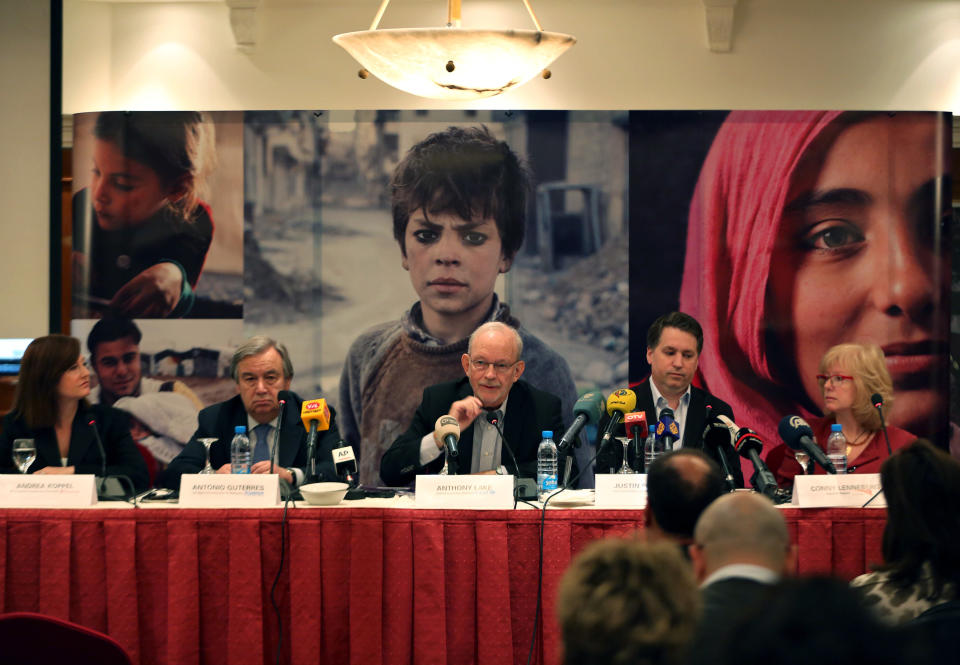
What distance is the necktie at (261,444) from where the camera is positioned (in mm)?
3667

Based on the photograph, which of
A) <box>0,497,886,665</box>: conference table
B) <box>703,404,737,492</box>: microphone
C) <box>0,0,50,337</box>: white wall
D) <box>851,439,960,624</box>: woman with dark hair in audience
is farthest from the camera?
<box>0,0,50,337</box>: white wall

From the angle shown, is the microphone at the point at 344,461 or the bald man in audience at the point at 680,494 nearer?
the bald man in audience at the point at 680,494

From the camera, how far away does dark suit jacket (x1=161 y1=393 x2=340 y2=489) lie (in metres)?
3.53

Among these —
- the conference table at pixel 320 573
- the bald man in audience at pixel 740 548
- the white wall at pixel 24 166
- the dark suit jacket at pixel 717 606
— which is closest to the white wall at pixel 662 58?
the white wall at pixel 24 166

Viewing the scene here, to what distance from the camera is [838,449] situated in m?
3.38

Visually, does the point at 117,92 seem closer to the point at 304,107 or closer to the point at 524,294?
the point at 304,107

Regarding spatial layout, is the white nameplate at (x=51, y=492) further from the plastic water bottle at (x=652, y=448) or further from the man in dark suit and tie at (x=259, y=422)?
the plastic water bottle at (x=652, y=448)

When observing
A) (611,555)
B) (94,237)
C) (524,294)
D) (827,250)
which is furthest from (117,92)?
(611,555)

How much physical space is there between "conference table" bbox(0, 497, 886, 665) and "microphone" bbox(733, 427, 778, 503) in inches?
5.3

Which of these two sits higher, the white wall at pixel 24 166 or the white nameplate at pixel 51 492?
the white wall at pixel 24 166

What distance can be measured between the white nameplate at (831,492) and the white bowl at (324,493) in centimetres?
138

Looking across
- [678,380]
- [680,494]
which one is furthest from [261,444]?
[680,494]

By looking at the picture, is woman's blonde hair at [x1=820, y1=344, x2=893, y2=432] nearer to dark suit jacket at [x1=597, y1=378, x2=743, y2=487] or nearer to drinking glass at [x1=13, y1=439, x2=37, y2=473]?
dark suit jacket at [x1=597, y1=378, x2=743, y2=487]

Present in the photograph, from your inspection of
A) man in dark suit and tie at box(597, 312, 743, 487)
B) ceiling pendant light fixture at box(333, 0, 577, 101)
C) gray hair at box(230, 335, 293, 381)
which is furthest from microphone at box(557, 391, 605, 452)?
gray hair at box(230, 335, 293, 381)
